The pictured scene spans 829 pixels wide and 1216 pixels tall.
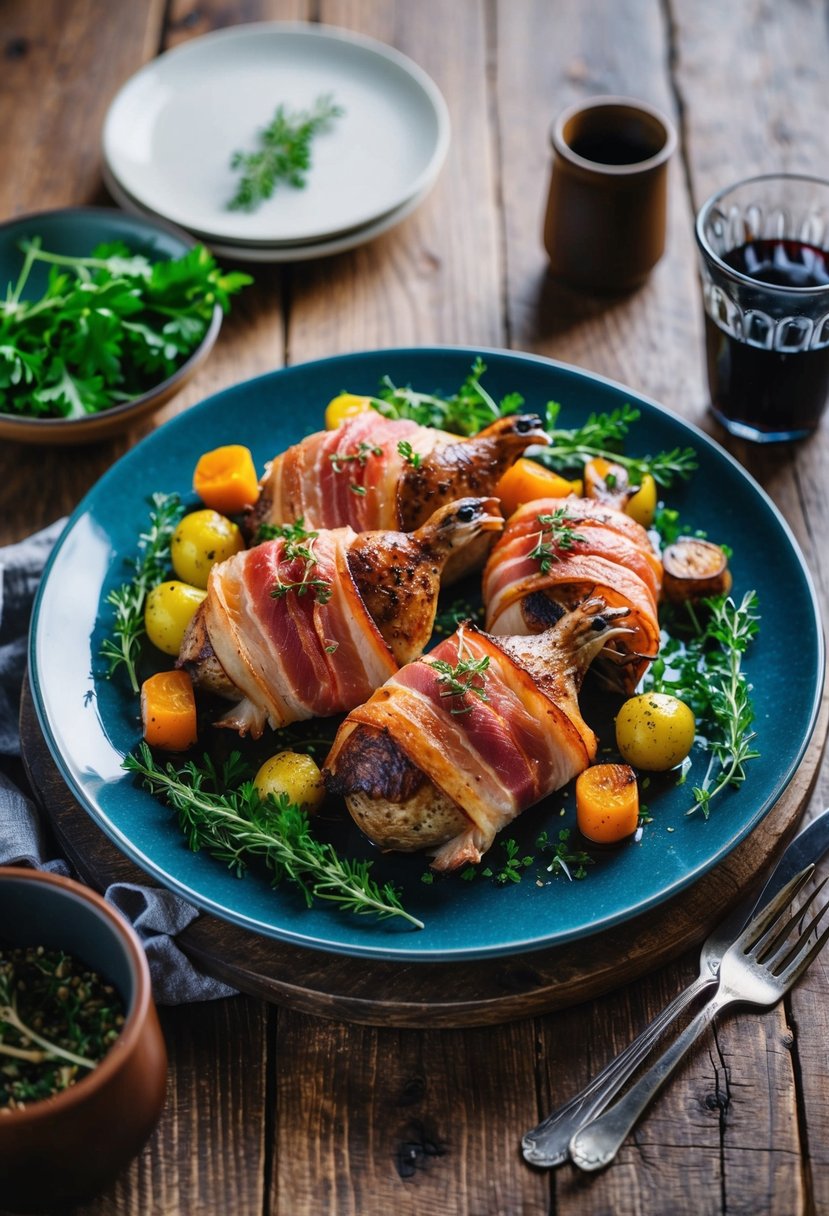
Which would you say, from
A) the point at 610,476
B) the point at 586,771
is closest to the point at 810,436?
the point at 610,476

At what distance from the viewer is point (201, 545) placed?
297cm

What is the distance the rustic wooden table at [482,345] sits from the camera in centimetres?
219

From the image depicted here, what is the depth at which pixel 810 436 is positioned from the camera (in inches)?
142

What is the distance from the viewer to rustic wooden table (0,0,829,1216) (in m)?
2.19

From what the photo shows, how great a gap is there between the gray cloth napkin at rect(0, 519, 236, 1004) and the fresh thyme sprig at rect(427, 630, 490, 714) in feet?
2.19

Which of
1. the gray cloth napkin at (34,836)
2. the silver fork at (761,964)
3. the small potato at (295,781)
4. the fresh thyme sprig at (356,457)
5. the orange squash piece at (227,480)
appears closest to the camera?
the silver fork at (761,964)

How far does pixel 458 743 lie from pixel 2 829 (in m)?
0.98

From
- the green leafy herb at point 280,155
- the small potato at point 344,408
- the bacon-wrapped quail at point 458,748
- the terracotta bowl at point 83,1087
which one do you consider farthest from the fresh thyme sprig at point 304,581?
the green leafy herb at point 280,155

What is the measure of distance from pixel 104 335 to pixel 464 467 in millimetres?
1117

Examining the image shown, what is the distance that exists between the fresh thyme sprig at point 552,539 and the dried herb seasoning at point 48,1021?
1.27 m

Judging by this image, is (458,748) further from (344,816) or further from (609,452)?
(609,452)

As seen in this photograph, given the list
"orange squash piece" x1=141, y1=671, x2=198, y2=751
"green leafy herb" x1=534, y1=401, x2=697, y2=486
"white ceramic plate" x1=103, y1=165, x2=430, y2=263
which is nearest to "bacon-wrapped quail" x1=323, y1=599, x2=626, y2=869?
"orange squash piece" x1=141, y1=671, x2=198, y2=751

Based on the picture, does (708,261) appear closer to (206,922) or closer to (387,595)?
(387,595)

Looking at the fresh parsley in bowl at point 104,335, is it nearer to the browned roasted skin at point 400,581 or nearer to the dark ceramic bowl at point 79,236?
the dark ceramic bowl at point 79,236
